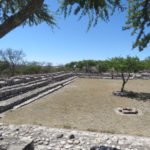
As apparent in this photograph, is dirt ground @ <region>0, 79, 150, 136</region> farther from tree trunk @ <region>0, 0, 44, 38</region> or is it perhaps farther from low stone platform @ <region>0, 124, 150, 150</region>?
tree trunk @ <region>0, 0, 44, 38</region>

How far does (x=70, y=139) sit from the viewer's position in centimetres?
875

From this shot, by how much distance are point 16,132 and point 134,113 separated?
746cm

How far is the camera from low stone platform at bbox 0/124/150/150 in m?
8.09

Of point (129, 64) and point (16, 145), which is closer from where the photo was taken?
point (16, 145)

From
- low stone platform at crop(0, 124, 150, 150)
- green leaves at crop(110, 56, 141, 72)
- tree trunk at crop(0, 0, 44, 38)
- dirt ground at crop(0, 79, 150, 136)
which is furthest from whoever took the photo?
green leaves at crop(110, 56, 141, 72)

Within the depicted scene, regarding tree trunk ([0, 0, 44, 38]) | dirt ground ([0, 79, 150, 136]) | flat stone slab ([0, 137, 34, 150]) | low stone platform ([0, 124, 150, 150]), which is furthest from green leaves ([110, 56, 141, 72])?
tree trunk ([0, 0, 44, 38])

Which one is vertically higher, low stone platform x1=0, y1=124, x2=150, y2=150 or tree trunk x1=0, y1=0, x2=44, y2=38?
tree trunk x1=0, y1=0, x2=44, y2=38

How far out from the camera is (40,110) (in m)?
14.9

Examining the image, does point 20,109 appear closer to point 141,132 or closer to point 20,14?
point 141,132

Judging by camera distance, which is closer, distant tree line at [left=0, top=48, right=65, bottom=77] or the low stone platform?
the low stone platform

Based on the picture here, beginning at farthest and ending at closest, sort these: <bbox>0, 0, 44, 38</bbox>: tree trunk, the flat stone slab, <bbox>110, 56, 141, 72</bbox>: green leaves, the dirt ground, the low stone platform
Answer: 1. <bbox>110, 56, 141, 72</bbox>: green leaves
2. the dirt ground
3. the low stone platform
4. the flat stone slab
5. <bbox>0, 0, 44, 38</bbox>: tree trunk

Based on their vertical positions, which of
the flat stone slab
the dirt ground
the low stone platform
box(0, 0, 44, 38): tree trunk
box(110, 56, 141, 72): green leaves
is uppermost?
box(0, 0, 44, 38): tree trunk

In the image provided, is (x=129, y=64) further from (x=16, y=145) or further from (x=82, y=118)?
(x=16, y=145)

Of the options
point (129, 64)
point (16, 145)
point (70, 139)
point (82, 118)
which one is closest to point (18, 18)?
point (16, 145)
